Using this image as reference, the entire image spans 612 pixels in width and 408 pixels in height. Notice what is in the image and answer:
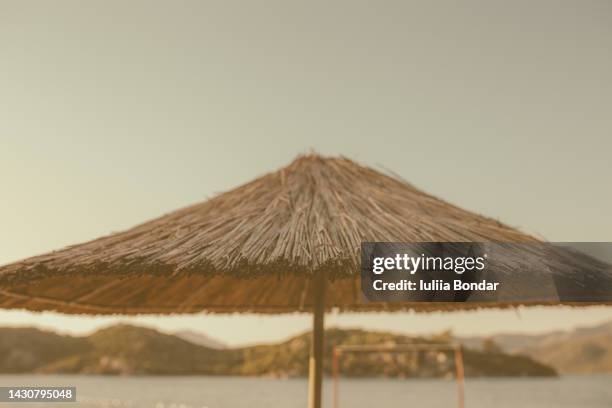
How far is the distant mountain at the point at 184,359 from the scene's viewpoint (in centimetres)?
7312

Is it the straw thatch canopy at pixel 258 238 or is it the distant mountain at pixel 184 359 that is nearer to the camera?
the straw thatch canopy at pixel 258 238

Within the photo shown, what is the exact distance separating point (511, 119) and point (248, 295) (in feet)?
15.3

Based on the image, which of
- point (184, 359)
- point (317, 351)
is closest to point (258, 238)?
point (317, 351)

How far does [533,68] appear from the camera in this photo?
7.81 metres

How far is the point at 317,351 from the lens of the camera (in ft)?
12.3

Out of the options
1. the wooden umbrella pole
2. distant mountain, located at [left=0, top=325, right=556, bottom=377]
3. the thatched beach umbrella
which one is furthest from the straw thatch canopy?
distant mountain, located at [left=0, top=325, right=556, bottom=377]

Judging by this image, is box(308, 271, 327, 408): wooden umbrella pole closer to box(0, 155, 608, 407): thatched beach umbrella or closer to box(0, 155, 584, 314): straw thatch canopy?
box(0, 155, 608, 407): thatched beach umbrella

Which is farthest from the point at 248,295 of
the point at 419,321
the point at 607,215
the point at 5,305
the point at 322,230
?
the point at 607,215

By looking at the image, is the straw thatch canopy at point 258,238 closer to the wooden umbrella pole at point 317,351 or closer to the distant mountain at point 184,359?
the wooden umbrella pole at point 317,351

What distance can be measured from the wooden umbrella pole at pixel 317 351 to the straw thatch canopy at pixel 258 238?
613mm

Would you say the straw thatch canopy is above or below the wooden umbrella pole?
above

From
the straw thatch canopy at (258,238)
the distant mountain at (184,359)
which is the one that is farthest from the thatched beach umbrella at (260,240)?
the distant mountain at (184,359)

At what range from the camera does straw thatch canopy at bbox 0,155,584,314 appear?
9.05 ft

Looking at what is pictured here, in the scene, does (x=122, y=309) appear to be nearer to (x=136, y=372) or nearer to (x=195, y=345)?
(x=195, y=345)
